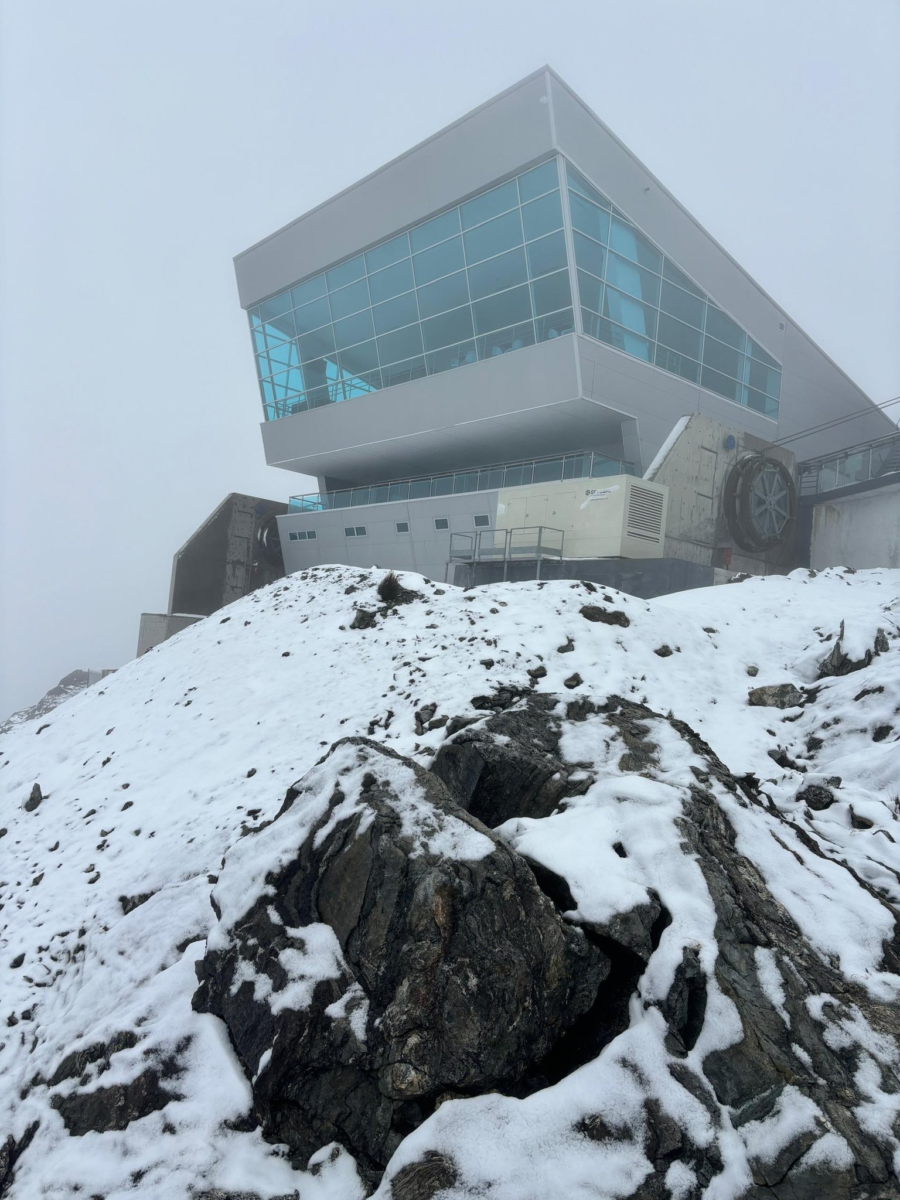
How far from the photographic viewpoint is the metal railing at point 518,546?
19.7 metres

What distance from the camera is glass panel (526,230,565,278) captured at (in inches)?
808

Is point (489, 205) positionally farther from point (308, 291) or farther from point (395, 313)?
point (308, 291)

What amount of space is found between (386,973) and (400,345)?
2423 centimetres

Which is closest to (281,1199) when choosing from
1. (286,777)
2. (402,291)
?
(286,777)

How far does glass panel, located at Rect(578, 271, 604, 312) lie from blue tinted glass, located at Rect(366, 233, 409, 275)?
691 centimetres

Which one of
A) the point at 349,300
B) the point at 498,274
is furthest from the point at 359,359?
the point at 498,274

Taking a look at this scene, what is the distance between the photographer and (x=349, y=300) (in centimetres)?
2622

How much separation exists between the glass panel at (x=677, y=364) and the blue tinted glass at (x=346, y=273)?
10961mm

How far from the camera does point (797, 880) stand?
4.34 metres

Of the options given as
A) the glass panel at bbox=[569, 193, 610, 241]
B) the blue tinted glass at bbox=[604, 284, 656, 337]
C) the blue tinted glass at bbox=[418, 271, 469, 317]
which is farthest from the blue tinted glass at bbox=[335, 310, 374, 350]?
the blue tinted glass at bbox=[604, 284, 656, 337]

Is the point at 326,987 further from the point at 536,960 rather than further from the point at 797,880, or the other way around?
the point at 797,880

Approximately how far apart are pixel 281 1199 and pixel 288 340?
1163 inches

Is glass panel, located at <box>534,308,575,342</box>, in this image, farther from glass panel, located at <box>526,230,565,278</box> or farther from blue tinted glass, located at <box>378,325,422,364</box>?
blue tinted glass, located at <box>378,325,422,364</box>

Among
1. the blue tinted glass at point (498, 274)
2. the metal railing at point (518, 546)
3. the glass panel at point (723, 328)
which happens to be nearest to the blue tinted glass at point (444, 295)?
the blue tinted glass at point (498, 274)
